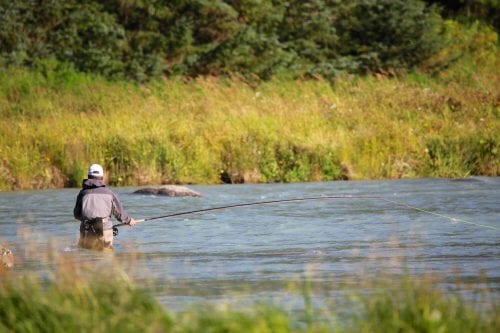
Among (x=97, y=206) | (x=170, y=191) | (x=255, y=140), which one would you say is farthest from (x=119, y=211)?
(x=255, y=140)

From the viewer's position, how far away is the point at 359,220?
15.2 m

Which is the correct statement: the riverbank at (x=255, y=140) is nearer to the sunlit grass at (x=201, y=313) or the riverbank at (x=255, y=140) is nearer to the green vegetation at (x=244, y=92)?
the green vegetation at (x=244, y=92)

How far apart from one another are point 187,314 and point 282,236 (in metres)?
7.05

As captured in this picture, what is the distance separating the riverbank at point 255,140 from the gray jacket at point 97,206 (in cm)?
725

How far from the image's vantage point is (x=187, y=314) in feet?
22.4

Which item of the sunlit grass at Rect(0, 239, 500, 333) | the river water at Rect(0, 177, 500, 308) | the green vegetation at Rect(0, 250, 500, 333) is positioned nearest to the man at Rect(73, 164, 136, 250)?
the river water at Rect(0, 177, 500, 308)

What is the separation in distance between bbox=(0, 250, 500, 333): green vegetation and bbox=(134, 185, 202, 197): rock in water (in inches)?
396

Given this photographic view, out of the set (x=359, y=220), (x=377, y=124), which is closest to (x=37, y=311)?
(x=359, y=220)

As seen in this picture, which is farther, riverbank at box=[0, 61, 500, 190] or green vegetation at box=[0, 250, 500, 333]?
riverbank at box=[0, 61, 500, 190]

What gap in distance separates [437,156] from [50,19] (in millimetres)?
17972

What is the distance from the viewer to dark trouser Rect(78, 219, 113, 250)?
42.2 ft

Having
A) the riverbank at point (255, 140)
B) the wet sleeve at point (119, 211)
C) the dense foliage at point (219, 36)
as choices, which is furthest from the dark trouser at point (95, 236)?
the dense foliage at point (219, 36)

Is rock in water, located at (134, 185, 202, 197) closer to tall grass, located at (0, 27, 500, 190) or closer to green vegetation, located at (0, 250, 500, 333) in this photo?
tall grass, located at (0, 27, 500, 190)

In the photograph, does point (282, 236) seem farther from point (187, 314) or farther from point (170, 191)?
point (187, 314)
